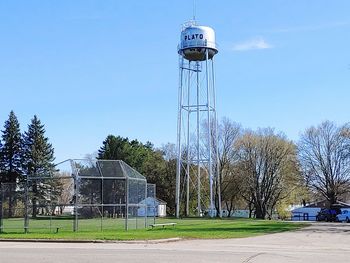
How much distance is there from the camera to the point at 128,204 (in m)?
33.2

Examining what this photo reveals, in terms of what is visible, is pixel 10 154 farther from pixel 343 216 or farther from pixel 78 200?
pixel 78 200

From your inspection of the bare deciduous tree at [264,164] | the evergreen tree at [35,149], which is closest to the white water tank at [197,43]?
the bare deciduous tree at [264,164]

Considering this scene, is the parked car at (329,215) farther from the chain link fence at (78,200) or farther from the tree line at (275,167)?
the chain link fence at (78,200)

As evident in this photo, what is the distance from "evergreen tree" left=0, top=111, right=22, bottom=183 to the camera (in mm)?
88312

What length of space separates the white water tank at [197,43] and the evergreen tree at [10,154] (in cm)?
3936

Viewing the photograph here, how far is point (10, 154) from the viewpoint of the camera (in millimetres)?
89312

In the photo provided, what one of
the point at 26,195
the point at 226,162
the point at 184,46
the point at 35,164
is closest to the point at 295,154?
the point at 226,162

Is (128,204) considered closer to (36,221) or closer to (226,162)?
(36,221)

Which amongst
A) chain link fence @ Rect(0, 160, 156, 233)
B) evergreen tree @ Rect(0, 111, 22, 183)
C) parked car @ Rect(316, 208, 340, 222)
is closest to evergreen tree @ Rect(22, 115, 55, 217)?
evergreen tree @ Rect(0, 111, 22, 183)

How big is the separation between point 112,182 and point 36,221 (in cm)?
530

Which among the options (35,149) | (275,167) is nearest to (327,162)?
(275,167)

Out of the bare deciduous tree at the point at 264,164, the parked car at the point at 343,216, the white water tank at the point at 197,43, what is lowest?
the parked car at the point at 343,216

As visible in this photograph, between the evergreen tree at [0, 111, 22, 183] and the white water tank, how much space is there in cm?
3936

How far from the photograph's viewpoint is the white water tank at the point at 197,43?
61.7 m
